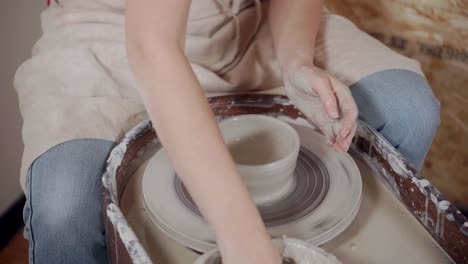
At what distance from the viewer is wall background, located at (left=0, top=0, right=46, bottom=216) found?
5.05 feet

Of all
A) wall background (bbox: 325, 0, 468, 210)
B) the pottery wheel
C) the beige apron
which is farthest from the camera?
wall background (bbox: 325, 0, 468, 210)

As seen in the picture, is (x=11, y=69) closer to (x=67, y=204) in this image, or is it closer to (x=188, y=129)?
(x=67, y=204)

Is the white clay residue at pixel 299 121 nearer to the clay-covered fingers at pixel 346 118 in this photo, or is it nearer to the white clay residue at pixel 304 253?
the clay-covered fingers at pixel 346 118

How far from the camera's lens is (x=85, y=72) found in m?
1.04

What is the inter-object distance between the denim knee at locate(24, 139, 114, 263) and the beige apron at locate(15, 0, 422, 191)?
0.04 metres

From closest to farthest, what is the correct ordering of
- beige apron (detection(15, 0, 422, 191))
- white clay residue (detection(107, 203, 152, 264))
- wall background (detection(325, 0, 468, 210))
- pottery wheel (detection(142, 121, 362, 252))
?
white clay residue (detection(107, 203, 152, 264)) → pottery wheel (detection(142, 121, 362, 252)) → beige apron (detection(15, 0, 422, 191)) → wall background (detection(325, 0, 468, 210))

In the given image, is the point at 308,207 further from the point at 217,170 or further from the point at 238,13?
the point at 238,13

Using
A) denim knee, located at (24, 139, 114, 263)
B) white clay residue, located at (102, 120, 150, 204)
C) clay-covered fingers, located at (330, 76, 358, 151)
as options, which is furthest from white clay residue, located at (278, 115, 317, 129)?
denim knee, located at (24, 139, 114, 263)

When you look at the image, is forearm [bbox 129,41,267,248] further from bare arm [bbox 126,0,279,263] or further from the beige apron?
the beige apron

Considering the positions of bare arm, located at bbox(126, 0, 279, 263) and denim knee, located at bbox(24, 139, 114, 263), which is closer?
bare arm, located at bbox(126, 0, 279, 263)

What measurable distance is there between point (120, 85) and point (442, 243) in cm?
69

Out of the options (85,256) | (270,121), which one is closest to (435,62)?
(270,121)

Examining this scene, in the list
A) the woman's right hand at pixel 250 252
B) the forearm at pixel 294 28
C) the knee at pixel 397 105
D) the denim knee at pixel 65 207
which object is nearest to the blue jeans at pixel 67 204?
the denim knee at pixel 65 207

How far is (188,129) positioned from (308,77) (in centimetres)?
29
